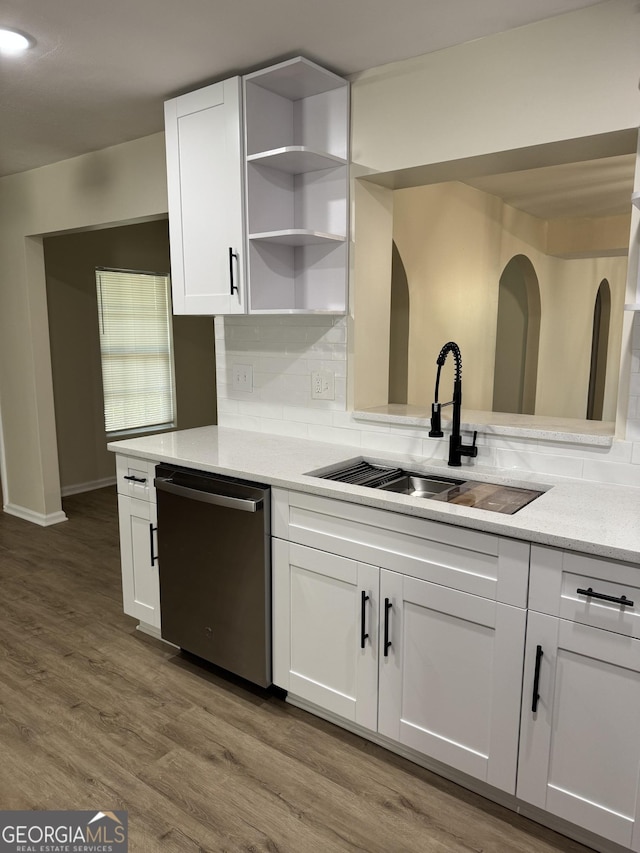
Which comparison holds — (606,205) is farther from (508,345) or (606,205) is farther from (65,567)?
(65,567)

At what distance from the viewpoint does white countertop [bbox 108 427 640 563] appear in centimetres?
160

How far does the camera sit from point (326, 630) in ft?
7.05

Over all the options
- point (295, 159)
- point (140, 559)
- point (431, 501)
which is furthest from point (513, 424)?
point (140, 559)

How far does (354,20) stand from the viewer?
6.74 feet

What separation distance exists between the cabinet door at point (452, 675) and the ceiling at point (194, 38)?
183cm

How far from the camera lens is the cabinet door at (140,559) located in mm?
2703

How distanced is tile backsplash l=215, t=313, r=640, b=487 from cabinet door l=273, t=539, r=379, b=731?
0.61 m

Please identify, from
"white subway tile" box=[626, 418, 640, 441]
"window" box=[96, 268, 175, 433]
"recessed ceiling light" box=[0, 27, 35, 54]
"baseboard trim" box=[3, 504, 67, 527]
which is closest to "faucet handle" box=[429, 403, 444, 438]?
"white subway tile" box=[626, 418, 640, 441]

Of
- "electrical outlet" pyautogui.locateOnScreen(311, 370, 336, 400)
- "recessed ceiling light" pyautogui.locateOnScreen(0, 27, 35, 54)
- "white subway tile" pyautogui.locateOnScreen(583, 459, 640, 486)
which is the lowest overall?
"white subway tile" pyautogui.locateOnScreen(583, 459, 640, 486)

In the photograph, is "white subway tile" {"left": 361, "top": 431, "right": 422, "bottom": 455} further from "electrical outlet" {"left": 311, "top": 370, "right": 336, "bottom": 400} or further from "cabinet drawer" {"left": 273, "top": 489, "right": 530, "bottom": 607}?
"cabinet drawer" {"left": 273, "top": 489, "right": 530, "bottom": 607}

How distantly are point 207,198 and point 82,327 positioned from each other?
308 cm

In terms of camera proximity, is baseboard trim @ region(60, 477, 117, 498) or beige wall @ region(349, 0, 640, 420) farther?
baseboard trim @ region(60, 477, 117, 498)

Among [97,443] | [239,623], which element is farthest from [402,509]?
[97,443]

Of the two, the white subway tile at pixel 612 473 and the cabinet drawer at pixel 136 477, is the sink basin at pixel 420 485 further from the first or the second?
the cabinet drawer at pixel 136 477
